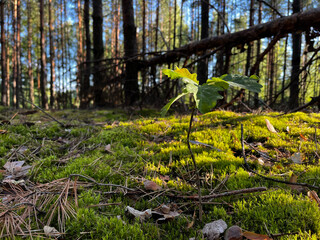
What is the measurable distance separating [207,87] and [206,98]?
0.31 feet

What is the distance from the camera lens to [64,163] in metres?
2.03

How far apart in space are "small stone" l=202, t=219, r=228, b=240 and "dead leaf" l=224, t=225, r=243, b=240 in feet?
0.11

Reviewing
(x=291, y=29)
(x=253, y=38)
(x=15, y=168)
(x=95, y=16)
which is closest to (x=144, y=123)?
(x=15, y=168)

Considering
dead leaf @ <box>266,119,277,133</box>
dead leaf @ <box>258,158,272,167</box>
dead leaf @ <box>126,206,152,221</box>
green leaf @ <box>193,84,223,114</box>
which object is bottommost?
dead leaf @ <box>126,206,152,221</box>

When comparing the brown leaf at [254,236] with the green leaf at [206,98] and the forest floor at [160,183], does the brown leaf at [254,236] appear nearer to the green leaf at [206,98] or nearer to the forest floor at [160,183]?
the forest floor at [160,183]

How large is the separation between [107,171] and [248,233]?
1222mm

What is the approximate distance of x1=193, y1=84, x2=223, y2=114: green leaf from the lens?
768 millimetres

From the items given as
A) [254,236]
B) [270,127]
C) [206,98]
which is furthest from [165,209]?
[270,127]

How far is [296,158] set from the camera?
1847mm

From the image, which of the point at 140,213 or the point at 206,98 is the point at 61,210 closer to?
the point at 140,213

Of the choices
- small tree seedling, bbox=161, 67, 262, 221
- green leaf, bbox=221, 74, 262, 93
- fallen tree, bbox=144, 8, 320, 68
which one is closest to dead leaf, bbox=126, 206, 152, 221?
small tree seedling, bbox=161, 67, 262, 221

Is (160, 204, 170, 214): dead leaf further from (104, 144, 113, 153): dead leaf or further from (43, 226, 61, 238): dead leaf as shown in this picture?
(104, 144, 113, 153): dead leaf

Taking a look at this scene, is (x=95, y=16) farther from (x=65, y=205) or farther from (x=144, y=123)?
(x=65, y=205)

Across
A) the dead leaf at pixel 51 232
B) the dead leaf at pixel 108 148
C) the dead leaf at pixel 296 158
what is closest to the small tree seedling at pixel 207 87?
the dead leaf at pixel 51 232
